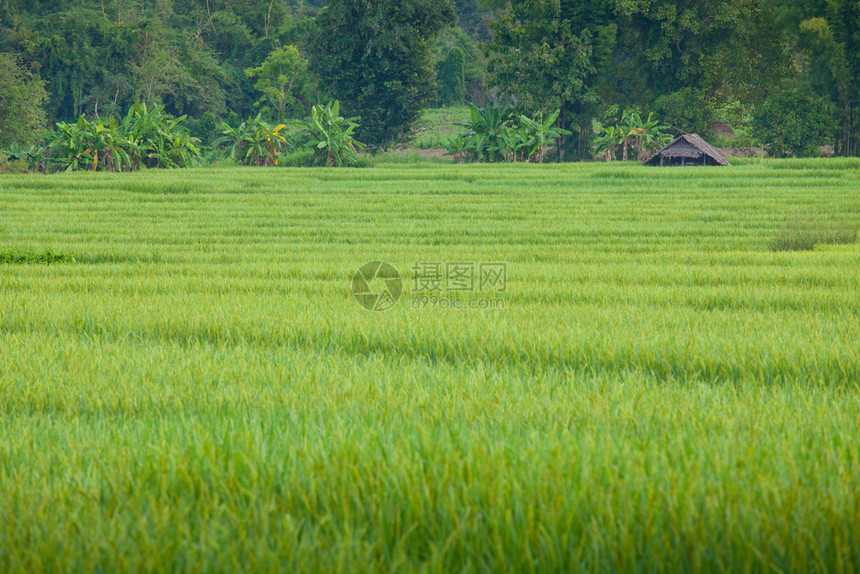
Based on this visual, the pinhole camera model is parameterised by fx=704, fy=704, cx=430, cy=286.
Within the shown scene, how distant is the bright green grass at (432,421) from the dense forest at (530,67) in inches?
885

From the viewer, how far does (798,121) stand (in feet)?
93.4

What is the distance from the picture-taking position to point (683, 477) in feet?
5.60

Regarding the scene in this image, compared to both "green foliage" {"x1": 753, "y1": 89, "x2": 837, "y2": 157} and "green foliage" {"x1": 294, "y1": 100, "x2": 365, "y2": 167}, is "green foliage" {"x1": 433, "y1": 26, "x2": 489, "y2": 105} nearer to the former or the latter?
"green foliage" {"x1": 753, "y1": 89, "x2": 837, "y2": 157}

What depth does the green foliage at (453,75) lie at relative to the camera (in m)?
44.8

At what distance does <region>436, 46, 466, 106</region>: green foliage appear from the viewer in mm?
44750

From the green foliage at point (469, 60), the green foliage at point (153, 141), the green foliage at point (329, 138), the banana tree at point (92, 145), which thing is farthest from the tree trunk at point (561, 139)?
the banana tree at point (92, 145)

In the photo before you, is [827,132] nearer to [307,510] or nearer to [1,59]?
[307,510]

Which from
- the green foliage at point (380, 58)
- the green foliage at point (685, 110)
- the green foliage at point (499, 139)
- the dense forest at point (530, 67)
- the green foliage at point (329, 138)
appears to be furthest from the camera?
→ the green foliage at point (380, 58)

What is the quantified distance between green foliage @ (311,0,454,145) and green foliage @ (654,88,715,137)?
34.6 ft

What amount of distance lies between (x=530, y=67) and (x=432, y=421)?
2952 cm

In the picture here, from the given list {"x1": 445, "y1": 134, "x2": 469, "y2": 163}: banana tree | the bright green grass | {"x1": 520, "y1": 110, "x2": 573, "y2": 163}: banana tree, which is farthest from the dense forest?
the bright green grass

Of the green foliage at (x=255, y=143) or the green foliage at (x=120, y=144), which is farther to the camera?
the green foliage at (x=255, y=143)

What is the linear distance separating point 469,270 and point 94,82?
3969cm

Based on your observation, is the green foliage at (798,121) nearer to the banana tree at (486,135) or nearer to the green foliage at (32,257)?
the banana tree at (486,135)
